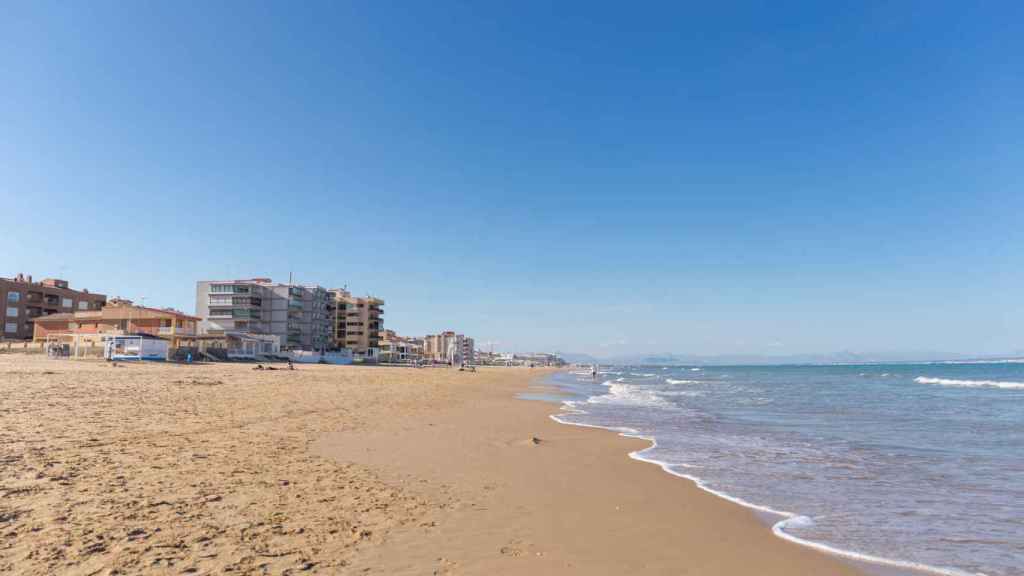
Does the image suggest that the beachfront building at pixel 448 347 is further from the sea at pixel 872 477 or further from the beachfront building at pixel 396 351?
the sea at pixel 872 477

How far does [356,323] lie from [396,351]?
1940 cm

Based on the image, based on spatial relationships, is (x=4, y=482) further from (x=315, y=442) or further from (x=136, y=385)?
(x=136, y=385)

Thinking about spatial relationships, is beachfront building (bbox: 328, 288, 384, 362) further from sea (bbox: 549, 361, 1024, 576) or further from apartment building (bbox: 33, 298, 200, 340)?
sea (bbox: 549, 361, 1024, 576)

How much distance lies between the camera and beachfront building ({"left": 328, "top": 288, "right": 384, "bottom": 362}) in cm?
11481

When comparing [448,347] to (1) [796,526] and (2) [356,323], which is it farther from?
(1) [796,526]

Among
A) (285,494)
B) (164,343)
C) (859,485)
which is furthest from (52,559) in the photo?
(164,343)

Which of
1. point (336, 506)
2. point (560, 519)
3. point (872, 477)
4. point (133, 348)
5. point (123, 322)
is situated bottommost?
point (872, 477)

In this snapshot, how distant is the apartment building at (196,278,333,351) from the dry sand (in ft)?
267

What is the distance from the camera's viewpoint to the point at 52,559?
4512mm

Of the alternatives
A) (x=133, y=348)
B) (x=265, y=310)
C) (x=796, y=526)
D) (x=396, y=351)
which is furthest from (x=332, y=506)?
(x=396, y=351)

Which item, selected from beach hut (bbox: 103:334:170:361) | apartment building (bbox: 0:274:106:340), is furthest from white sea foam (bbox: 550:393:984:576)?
apartment building (bbox: 0:274:106:340)

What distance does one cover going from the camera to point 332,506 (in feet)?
22.0

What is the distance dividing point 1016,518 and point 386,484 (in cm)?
888

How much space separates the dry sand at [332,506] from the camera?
502 centimetres
